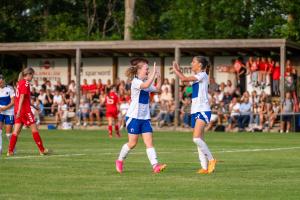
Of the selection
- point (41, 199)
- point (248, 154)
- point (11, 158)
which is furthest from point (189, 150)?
point (41, 199)

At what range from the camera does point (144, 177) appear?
48.0 feet

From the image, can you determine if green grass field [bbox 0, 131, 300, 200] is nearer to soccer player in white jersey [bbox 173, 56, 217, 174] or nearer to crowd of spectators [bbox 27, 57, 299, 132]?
soccer player in white jersey [bbox 173, 56, 217, 174]

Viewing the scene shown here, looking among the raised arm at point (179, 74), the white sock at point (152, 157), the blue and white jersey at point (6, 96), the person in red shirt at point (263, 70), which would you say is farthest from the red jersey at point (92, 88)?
the raised arm at point (179, 74)

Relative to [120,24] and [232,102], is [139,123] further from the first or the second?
[120,24]

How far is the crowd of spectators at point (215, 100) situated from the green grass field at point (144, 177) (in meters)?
16.8

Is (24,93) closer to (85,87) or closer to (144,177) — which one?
(144,177)

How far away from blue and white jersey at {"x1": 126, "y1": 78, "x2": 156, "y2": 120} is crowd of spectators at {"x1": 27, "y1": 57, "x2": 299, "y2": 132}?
20614 mm

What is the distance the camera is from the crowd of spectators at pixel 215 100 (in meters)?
38.3

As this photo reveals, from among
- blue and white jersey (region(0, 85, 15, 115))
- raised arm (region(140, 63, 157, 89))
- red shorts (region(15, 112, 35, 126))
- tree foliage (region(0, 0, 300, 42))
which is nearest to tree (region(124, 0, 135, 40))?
tree foliage (region(0, 0, 300, 42))

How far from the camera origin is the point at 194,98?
15914mm

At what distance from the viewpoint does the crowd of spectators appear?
38312mm

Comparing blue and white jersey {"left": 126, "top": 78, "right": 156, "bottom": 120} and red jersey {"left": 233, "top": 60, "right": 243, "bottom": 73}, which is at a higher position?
red jersey {"left": 233, "top": 60, "right": 243, "bottom": 73}

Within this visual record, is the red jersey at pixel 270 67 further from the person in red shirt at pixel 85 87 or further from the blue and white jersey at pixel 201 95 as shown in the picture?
the blue and white jersey at pixel 201 95

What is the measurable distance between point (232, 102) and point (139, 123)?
23041 millimetres
